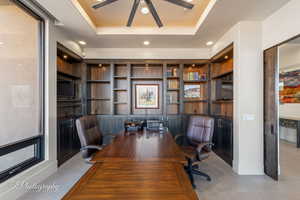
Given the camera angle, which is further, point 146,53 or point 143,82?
point 143,82

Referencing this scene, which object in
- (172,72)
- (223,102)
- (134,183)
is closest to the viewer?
(134,183)

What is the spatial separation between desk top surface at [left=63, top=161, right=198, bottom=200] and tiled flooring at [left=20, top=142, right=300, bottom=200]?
130 cm

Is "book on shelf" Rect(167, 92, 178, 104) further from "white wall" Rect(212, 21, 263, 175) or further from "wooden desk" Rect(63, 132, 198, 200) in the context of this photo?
"wooden desk" Rect(63, 132, 198, 200)

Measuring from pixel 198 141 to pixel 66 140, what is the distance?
285 centimetres

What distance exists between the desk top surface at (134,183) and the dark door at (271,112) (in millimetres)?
2183

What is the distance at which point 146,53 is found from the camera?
13.4 feet

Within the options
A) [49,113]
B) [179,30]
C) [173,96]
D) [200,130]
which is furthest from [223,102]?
[49,113]

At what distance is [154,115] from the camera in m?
4.19

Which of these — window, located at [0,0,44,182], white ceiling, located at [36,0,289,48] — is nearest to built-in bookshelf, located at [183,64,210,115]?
white ceiling, located at [36,0,289,48]

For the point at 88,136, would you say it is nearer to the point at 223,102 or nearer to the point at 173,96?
the point at 173,96

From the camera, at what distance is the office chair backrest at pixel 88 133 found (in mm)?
2209

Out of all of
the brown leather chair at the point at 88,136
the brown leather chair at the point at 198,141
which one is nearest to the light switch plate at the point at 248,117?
the brown leather chair at the point at 198,141

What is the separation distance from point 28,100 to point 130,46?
8.41ft

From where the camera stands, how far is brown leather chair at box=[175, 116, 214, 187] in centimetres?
236
